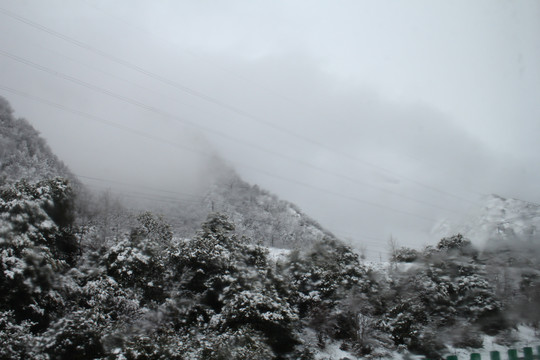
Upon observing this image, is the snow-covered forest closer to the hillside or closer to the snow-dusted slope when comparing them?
the snow-dusted slope

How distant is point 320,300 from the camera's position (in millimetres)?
20062

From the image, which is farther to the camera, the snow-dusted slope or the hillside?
the hillside

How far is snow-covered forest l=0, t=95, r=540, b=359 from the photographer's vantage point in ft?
43.7

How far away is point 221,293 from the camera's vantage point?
1798 centimetres

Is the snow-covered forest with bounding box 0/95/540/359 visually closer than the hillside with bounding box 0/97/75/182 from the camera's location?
Yes

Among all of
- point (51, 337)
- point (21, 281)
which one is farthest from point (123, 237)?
point (51, 337)

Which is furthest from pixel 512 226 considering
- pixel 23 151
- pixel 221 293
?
pixel 23 151

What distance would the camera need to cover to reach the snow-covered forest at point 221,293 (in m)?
13.3

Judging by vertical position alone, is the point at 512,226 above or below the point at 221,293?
above

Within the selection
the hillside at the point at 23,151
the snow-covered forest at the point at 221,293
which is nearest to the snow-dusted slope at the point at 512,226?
the snow-covered forest at the point at 221,293

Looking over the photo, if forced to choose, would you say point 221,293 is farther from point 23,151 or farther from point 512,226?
point 23,151

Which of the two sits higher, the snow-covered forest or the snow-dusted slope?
the snow-dusted slope

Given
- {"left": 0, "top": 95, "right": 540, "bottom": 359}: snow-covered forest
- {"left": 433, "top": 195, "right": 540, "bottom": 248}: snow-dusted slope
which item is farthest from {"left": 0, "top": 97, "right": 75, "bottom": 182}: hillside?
{"left": 433, "top": 195, "right": 540, "bottom": 248}: snow-dusted slope

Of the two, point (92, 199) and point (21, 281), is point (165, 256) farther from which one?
point (92, 199)
